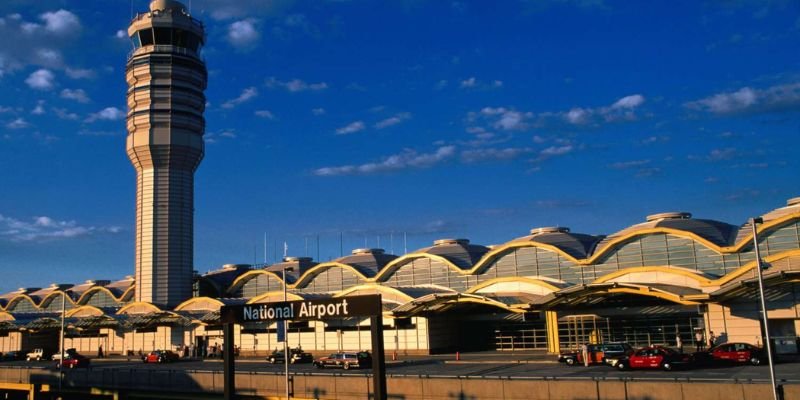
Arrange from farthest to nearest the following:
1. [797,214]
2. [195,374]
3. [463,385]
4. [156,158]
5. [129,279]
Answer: [129,279] < [156,158] < [797,214] < [195,374] < [463,385]

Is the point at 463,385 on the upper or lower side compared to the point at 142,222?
lower

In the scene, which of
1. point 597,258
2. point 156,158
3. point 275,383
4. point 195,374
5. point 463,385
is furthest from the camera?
point 156,158

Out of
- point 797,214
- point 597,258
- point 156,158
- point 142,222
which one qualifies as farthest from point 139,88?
point 797,214

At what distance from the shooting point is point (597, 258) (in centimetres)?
6925

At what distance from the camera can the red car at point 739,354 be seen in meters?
43.5

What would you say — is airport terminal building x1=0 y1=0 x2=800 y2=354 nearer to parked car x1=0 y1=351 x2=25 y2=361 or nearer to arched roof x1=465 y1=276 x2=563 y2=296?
arched roof x1=465 y1=276 x2=563 y2=296

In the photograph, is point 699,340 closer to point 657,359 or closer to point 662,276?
point 662,276

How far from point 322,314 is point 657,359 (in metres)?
21.3

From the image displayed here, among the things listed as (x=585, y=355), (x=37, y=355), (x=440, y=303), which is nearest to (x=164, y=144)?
(x=37, y=355)

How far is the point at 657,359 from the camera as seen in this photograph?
137 ft

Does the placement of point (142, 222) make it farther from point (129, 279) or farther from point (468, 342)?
point (468, 342)

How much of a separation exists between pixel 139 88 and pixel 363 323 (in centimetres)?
5397

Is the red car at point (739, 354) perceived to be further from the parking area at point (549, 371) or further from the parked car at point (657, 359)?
the parked car at point (657, 359)

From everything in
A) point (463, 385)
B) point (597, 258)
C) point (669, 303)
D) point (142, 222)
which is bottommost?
point (463, 385)
